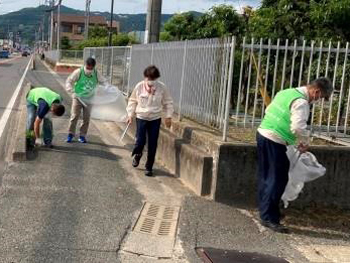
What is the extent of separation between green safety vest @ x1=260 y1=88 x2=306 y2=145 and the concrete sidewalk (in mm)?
1012

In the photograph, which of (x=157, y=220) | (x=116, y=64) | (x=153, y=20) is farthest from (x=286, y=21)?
(x=157, y=220)

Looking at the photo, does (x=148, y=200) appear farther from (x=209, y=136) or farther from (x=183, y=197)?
(x=209, y=136)

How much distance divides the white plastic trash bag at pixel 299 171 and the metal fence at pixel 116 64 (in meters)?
9.52

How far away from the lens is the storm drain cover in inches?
205

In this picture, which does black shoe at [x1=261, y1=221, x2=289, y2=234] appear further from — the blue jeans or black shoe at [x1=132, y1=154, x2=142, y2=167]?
the blue jeans

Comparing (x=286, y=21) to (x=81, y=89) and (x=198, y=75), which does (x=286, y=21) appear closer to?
(x=198, y=75)

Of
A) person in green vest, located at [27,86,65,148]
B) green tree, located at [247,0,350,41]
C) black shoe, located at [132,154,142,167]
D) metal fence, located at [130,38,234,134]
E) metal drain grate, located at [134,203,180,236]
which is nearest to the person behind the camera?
metal drain grate, located at [134,203,180,236]

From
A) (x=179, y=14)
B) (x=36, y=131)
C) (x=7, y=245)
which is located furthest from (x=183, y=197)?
(x=179, y=14)

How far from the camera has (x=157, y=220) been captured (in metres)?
6.29

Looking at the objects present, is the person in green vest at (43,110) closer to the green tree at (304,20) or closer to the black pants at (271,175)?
the black pants at (271,175)

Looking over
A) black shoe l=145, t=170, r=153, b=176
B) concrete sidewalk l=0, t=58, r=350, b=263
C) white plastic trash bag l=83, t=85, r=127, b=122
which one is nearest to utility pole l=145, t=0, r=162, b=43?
white plastic trash bag l=83, t=85, r=127, b=122

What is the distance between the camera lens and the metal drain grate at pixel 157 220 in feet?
19.5

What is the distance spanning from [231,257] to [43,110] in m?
4.84

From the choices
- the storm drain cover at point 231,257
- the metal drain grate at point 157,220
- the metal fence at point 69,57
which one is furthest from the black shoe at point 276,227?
the metal fence at point 69,57
